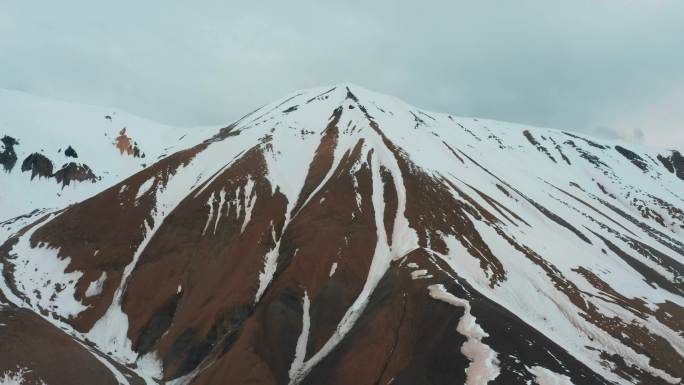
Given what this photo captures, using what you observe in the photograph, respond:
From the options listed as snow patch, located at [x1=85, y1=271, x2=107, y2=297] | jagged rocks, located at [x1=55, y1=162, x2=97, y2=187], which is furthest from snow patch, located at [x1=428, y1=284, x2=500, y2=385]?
jagged rocks, located at [x1=55, y1=162, x2=97, y2=187]

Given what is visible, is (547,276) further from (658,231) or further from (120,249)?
(658,231)

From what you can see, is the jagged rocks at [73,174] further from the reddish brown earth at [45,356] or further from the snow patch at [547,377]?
the snow patch at [547,377]

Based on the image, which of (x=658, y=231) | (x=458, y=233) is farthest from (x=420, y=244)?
(x=658, y=231)

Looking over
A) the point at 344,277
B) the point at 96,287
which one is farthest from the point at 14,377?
the point at 344,277

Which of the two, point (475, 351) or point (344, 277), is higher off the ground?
point (344, 277)

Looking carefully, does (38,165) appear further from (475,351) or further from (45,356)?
(475,351)

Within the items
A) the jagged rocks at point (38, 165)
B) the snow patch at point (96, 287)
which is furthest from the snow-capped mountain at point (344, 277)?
the jagged rocks at point (38, 165)
